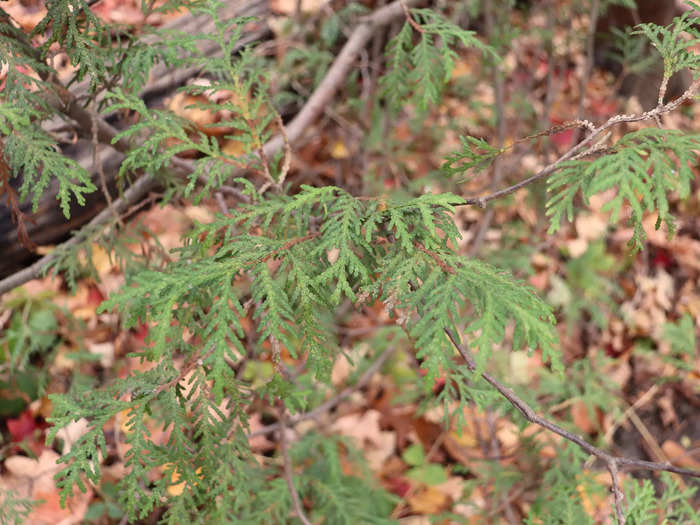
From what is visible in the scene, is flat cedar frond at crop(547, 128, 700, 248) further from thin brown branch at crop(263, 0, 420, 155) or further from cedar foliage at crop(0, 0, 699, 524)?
thin brown branch at crop(263, 0, 420, 155)

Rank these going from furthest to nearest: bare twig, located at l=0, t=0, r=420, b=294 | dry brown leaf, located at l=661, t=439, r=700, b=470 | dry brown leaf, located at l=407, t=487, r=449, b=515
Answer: dry brown leaf, located at l=661, t=439, r=700, b=470, dry brown leaf, located at l=407, t=487, r=449, b=515, bare twig, located at l=0, t=0, r=420, b=294

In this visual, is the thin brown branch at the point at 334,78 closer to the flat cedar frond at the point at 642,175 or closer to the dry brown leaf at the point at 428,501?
the flat cedar frond at the point at 642,175

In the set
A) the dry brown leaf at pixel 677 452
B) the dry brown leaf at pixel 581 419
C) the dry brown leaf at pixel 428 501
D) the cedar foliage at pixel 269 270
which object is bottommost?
the dry brown leaf at pixel 677 452

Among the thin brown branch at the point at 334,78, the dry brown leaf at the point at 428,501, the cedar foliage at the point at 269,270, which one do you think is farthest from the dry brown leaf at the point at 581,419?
the thin brown branch at the point at 334,78

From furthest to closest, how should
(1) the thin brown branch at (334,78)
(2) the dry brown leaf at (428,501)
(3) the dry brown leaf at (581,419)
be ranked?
(3) the dry brown leaf at (581,419) → (2) the dry brown leaf at (428,501) → (1) the thin brown branch at (334,78)

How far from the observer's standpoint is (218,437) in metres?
1.19

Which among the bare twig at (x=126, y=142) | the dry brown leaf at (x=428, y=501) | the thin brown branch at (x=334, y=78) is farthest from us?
the dry brown leaf at (x=428, y=501)

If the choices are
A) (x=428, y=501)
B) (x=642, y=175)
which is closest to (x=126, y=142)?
(x=642, y=175)

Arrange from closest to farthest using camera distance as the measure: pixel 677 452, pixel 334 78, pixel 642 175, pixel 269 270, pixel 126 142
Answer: pixel 642 175
pixel 269 270
pixel 126 142
pixel 334 78
pixel 677 452

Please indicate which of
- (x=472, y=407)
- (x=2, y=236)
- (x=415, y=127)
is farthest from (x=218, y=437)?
(x=415, y=127)

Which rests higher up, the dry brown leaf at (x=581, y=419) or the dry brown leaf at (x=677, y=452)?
the dry brown leaf at (x=581, y=419)

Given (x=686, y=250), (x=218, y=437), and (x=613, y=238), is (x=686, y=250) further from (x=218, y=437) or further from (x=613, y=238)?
(x=218, y=437)

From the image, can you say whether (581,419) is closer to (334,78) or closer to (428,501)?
(428,501)

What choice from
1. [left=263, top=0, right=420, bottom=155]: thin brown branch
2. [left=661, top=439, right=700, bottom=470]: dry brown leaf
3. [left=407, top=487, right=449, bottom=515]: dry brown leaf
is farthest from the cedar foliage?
[left=661, top=439, right=700, bottom=470]: dry brown leaf
